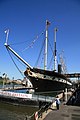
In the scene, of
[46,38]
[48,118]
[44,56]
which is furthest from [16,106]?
[46,38]

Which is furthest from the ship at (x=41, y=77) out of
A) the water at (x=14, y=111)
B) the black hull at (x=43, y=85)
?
the water at (x=14, y=111)

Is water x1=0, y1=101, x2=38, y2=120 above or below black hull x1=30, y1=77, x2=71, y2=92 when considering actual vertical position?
below

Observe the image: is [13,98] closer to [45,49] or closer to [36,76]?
[36,76]

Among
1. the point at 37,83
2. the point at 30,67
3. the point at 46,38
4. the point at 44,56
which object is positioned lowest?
the point at 37,83

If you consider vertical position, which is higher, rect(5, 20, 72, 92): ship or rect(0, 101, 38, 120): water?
rect(5, 20, 72, 92): ship

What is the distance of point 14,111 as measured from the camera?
30156 mm

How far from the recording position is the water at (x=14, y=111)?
2583cm

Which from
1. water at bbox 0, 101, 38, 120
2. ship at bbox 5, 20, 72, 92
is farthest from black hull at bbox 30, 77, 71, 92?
water at bbox 0, 101, 38, 120

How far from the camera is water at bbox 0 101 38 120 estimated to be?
2583 cm

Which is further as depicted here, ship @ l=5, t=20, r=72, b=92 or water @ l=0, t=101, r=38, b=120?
ship @ l=5, t=20, r=72, b=92

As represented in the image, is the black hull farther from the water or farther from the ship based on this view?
the water

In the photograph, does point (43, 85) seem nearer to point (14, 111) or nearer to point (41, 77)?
point (41, 77)

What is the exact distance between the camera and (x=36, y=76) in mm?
54312

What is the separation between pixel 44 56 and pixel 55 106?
3930 centimetres
